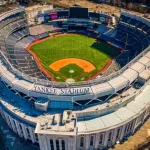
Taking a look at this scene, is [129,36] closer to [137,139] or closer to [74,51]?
[74,51]

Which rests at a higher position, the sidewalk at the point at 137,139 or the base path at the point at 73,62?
the base path at the point at 73,62

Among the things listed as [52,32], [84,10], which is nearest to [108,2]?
[84,10]

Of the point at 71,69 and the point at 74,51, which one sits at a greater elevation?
the point at 74,51

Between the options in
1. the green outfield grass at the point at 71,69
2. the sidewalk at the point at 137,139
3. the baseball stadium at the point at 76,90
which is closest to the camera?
the baseball stadium at the point at 76,90

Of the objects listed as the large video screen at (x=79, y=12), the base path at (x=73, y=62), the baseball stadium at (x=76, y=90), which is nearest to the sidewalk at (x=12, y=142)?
the baseball stadium at (x=76, y=90)

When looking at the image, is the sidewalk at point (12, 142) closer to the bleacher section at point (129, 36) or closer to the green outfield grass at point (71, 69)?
the green outfield grass at point (71, 69)

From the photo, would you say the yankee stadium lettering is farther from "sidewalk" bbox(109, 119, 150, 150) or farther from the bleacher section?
the bleacher section

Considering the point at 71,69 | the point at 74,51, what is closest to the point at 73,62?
Result: the point at 71,69
